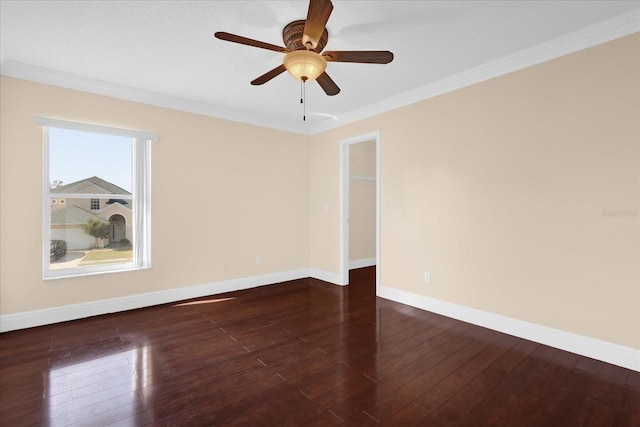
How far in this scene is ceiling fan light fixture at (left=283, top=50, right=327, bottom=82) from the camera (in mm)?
2016

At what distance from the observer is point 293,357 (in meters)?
2.52

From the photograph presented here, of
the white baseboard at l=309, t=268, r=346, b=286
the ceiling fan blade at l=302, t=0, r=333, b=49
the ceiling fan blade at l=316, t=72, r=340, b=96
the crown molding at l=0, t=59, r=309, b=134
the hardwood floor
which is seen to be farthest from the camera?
the white baseboard at l=309, t=268, r=346, b=286

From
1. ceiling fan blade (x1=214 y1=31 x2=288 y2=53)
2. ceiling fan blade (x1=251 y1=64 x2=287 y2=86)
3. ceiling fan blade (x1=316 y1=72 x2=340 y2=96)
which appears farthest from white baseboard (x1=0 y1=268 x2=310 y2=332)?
ceiling fan blade (x1=214 y1=31 x2=288 y2=53)

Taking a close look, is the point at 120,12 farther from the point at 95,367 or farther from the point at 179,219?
the point at 95,367

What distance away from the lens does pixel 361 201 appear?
20.3 ft

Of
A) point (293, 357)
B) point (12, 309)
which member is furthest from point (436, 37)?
point (12, 309)

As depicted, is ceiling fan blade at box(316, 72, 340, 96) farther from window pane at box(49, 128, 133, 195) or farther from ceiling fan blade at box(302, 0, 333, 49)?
window pane at box(49, 128, 133, 195)

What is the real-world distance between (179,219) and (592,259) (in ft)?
14.5

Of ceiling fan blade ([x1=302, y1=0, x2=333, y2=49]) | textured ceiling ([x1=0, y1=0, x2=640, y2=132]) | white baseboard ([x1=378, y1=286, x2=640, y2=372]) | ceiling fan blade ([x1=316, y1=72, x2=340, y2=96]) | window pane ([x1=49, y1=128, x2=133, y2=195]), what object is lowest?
white baseboard ([x1=378, y1=286, x2=640, y2=372])

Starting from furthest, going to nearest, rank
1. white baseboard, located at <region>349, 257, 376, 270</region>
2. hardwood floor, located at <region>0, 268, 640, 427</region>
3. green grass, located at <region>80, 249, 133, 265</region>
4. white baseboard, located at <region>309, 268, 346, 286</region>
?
white baseboard, located at <region>349, 257, 376, 270</region> < white baseboard, located at <region>309, 268, 346, 286</region> < green grass, located at <region>80, 249, 133, 265</region> < hardwood floor, located at <region>0, 268, 640, 427</region>

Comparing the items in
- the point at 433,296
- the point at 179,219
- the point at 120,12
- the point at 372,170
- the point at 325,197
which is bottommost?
the point at 433,296

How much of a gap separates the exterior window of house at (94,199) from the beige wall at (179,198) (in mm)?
102

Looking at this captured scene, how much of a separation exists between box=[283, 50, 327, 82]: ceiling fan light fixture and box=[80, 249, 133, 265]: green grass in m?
3.14

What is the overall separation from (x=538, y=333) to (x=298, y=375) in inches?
87.6
